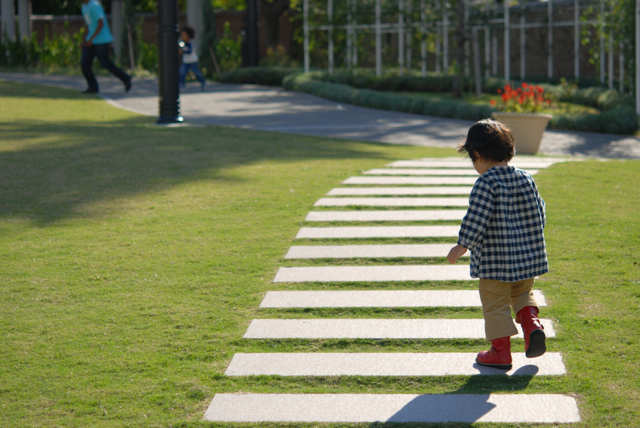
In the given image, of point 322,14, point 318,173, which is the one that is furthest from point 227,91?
point 318,173

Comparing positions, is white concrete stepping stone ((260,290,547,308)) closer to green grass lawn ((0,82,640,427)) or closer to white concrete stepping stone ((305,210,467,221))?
green grass lawn ((0,82,640,427))

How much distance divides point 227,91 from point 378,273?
51.8 feet

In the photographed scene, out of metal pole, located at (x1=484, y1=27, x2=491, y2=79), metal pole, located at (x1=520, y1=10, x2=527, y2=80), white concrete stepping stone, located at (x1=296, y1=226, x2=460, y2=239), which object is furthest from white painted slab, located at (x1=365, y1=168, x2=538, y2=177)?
metal pole, located at (x1=520, y1=10, x2=527, y2=80)

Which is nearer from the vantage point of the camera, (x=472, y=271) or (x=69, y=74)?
(x=472, y=271)

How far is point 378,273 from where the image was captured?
4.59 m

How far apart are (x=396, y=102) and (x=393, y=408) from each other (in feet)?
47.5

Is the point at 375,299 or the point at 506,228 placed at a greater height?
the point at 506,228

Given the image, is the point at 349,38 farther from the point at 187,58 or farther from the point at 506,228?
the point at 506,228

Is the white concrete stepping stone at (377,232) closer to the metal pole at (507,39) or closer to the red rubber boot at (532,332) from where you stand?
the red rubber boot at (532,332)

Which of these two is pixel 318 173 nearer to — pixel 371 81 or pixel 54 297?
pixel 54 297

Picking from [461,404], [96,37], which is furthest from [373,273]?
[96,37]

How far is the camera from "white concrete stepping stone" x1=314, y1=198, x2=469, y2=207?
21.2 ft

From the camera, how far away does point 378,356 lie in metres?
3.34

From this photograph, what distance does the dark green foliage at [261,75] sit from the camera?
71.4 ft
